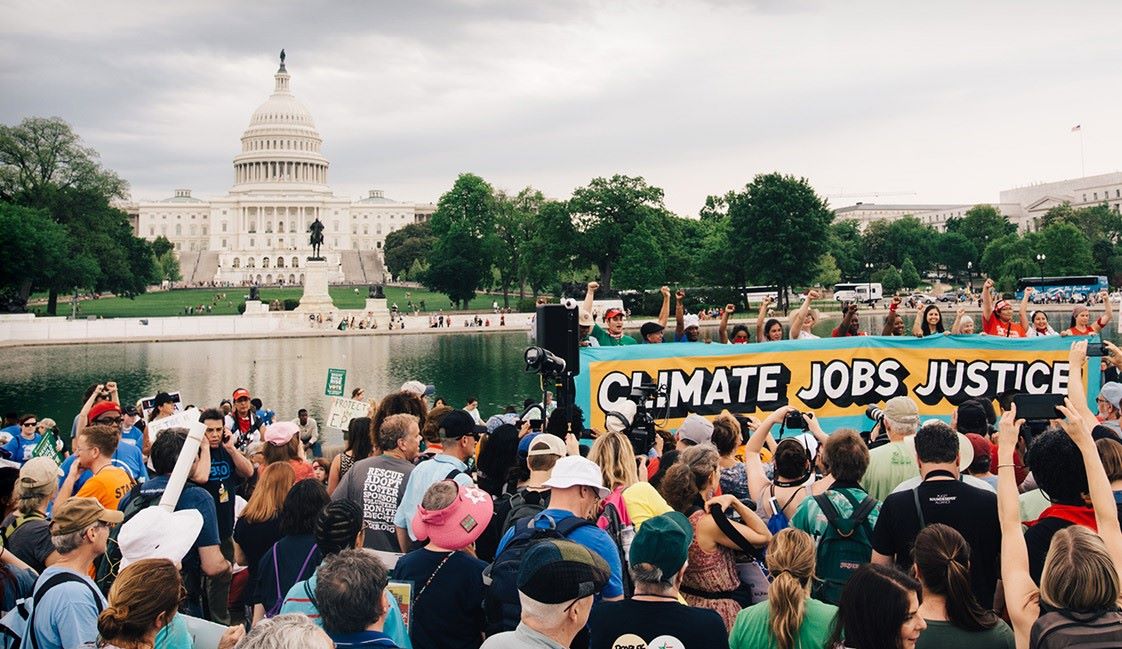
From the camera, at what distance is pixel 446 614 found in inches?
164

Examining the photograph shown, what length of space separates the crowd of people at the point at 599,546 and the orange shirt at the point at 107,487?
17 millimetres

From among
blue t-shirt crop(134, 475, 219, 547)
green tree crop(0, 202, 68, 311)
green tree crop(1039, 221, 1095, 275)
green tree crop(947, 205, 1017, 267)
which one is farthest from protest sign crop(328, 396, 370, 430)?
green tree crop(947, 205, 1017, 267)

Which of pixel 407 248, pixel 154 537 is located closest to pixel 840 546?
pixel 154 537

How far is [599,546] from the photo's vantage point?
159 inches

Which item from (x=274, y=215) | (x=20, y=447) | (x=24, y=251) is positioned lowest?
(x=20, y=447)

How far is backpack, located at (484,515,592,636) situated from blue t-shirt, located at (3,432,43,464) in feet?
25.4

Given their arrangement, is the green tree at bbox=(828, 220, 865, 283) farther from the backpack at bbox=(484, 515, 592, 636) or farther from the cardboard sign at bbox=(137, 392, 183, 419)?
the backpack at bbox=(484, 515, 592, 636)

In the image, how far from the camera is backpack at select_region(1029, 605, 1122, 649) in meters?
3.06

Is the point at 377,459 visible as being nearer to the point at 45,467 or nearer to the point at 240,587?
the point at 240,587

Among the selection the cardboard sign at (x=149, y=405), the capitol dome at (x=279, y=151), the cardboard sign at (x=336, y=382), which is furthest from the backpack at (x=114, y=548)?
the capitol dome at (x=279, y=151)

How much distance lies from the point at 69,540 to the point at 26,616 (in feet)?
1.10

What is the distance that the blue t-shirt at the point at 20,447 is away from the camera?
10.1 m

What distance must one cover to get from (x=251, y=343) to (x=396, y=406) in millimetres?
50334

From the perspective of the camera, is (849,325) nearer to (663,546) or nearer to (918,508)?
(918,508)
